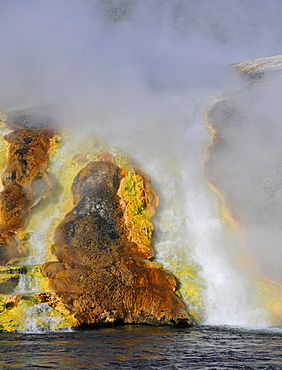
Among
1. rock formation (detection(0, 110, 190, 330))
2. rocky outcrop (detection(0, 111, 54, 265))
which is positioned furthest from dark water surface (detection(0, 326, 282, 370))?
rocky outcrop (detection(0, 111, 54, 265))

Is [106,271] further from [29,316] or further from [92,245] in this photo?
[29,316]

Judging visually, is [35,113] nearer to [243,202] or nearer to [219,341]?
[243,202]

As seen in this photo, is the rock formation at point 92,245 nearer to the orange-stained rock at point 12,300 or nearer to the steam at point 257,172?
the orange-stained rock at point 12,300

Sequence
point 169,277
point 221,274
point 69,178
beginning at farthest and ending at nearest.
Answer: point 69,178
point 221,274
point 169,277

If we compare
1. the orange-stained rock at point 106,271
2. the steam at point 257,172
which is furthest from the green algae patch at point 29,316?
the steam at point 257,172

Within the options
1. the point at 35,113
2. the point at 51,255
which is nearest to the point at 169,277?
the point at 51,255

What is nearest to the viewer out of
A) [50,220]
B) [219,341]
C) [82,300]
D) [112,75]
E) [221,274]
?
[219,341]

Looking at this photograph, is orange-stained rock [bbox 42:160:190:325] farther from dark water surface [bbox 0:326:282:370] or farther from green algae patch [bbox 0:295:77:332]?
dark water surface [bbox 0:326:282:370]
